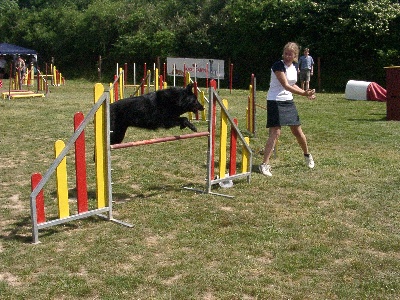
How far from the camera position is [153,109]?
5988 mm

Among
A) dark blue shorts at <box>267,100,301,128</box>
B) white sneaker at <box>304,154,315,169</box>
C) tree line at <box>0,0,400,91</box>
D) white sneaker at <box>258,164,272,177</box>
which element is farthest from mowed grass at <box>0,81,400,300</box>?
tree line at <box>0,0,400,91</box>

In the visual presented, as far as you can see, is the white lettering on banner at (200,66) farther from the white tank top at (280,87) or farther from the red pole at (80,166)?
the red pole at (80,166)

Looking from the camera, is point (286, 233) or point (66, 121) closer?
point (286, 233)

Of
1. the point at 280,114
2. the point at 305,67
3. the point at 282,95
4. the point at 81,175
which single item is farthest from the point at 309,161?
the point at 305,67

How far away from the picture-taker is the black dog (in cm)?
596

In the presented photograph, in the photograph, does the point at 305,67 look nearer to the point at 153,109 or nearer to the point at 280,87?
the point at 280,87

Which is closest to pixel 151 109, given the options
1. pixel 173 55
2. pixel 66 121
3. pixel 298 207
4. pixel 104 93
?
pixel 104 93

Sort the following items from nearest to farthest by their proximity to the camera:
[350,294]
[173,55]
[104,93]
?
[350,294] → [104,93] → [173,55]

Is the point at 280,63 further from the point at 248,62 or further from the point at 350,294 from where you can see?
the point at 248,62

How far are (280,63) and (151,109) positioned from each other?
5.25 ft

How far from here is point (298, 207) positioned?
5.29 m

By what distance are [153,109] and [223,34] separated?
2358 centimetres

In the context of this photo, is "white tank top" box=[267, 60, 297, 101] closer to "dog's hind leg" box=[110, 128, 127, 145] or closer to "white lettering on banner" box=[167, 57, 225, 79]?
"dog's hind leg" box=[110, 128, 127, 145]

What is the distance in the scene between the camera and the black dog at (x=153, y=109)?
19.6ft
